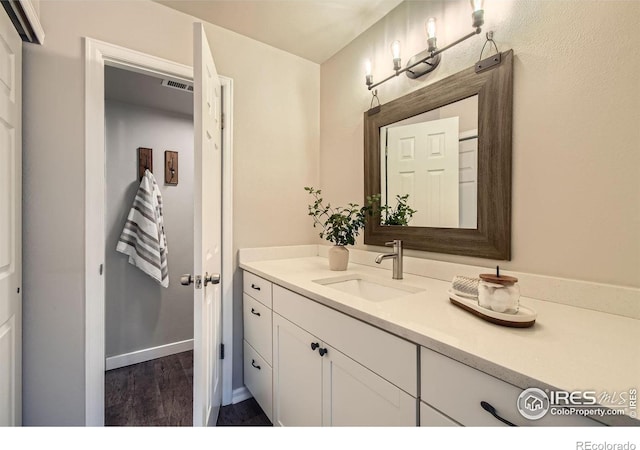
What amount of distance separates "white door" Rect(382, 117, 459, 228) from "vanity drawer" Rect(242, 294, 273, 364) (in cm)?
93

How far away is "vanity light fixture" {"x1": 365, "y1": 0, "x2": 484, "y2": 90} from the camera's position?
110 cm

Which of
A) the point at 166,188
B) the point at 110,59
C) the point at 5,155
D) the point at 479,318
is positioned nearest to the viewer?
the point at 479,318

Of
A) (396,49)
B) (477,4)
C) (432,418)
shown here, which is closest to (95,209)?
(432,418)

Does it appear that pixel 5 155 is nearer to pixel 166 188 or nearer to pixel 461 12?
pixel 166 188

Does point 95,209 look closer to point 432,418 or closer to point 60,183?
point 60,183

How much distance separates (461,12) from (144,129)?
7.56 feet

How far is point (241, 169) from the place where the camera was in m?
1.76

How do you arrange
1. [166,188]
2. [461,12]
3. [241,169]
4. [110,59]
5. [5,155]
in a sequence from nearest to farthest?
[5,155] → [461,12] → [110,59] → [241,169] → [166,188]

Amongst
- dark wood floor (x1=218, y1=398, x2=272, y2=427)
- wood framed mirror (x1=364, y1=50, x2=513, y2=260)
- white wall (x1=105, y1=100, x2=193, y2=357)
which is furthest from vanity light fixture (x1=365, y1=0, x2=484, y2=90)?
dark wood floor (x1=218, y1=398, x2=272, y2=427)

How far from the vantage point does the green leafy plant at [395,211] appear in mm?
1471

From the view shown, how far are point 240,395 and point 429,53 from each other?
2.20 m

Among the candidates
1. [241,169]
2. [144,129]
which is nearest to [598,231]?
[241,169]

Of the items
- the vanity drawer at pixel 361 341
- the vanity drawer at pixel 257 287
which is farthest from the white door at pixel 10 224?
the vanity drawer at pixel 361 341

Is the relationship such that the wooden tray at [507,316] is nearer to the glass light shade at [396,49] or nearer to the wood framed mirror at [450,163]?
the wood framed mirror at [450,163]
